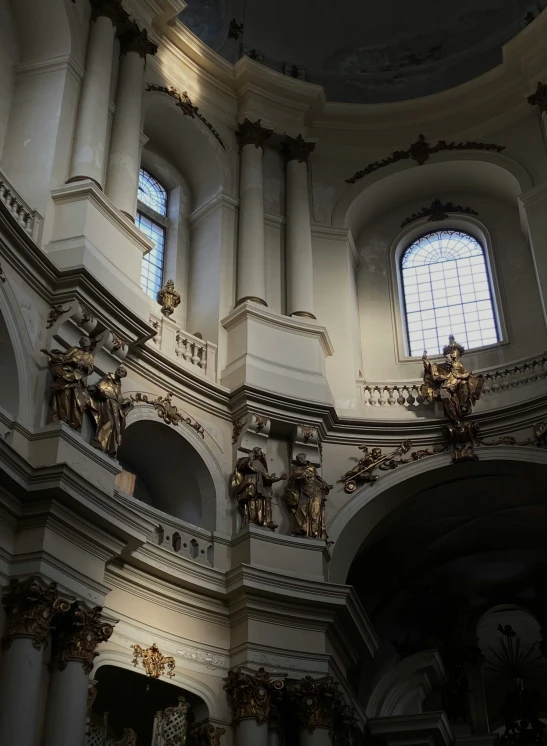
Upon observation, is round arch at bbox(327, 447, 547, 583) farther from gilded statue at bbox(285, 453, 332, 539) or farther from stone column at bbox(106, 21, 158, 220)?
stone column at bbox(106, 21, 158, 220)

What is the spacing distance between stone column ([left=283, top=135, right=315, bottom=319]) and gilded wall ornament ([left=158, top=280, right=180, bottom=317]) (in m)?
2.09

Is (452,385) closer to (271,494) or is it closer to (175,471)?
(271,494)

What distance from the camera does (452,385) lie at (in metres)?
15.9

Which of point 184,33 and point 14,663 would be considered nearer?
point 14,663

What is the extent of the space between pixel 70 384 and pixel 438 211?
10256mm

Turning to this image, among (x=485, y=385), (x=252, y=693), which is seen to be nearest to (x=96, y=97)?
(x=485, y=385)

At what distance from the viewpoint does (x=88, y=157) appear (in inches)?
567

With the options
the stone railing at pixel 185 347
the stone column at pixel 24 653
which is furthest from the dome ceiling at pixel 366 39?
the stone column at pixel 24 653

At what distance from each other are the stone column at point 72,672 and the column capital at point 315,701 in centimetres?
310

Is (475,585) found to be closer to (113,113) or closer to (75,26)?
(113,113)

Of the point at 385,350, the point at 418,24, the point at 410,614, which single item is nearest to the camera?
the point at 385,350

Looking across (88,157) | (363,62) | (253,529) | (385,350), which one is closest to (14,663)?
(253,529)

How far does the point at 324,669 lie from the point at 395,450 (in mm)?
3982

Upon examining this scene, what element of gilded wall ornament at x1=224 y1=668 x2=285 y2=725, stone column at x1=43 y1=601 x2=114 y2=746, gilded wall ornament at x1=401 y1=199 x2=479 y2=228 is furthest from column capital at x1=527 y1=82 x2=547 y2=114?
stone column at x1=43 y1=601 x2=114 y2=746
